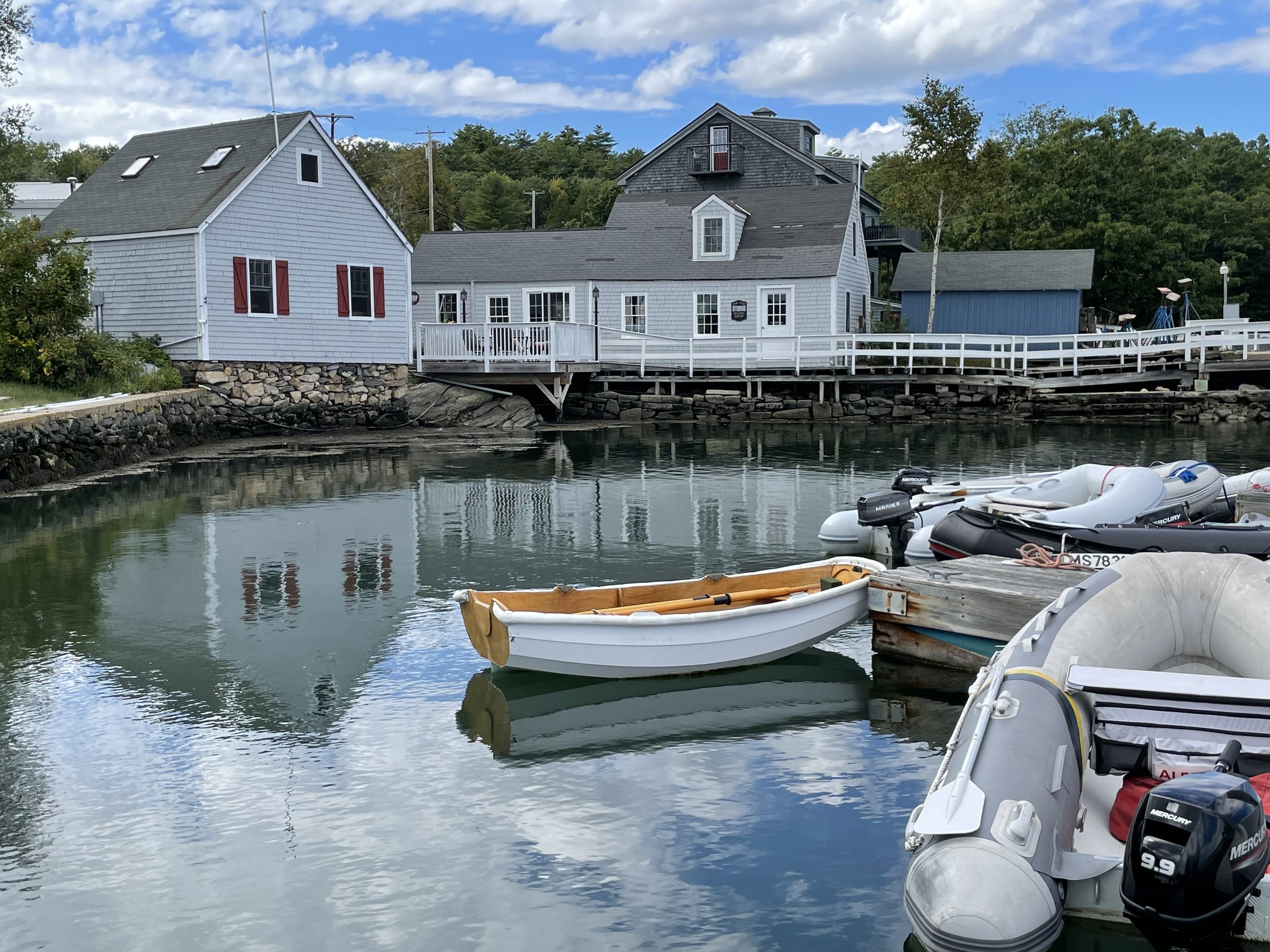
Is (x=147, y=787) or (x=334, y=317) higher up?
(x=334, y=317)

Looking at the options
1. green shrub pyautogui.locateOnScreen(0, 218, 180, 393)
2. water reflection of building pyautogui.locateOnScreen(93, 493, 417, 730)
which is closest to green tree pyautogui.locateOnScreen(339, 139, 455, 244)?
green shrub pyautogui.locateOnScreen(0, 218, 180, 393)

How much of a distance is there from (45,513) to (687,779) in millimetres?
11657

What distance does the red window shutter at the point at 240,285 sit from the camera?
82.3 feet

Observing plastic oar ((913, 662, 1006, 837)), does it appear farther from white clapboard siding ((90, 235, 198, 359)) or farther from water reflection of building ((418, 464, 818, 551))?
white clapboard siding ((90, 235, 198, 359))

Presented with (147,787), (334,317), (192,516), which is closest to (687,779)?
(147,787)

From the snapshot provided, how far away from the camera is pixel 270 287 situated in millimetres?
25891

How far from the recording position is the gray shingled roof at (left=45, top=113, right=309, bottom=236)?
987 inches

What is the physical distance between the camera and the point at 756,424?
101 feet

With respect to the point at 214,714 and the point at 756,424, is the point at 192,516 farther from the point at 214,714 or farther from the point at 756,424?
the point at 756,424

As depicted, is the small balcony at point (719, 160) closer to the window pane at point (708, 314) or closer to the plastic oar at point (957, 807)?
the window pane at point (708, 314)

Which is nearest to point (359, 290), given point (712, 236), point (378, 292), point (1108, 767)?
point (378, 292)

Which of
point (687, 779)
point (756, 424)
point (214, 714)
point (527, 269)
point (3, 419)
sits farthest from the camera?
point (527, 269)

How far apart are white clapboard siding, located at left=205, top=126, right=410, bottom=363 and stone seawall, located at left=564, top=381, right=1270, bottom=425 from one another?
6.54 meters

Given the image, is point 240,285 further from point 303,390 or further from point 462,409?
point 462,409
